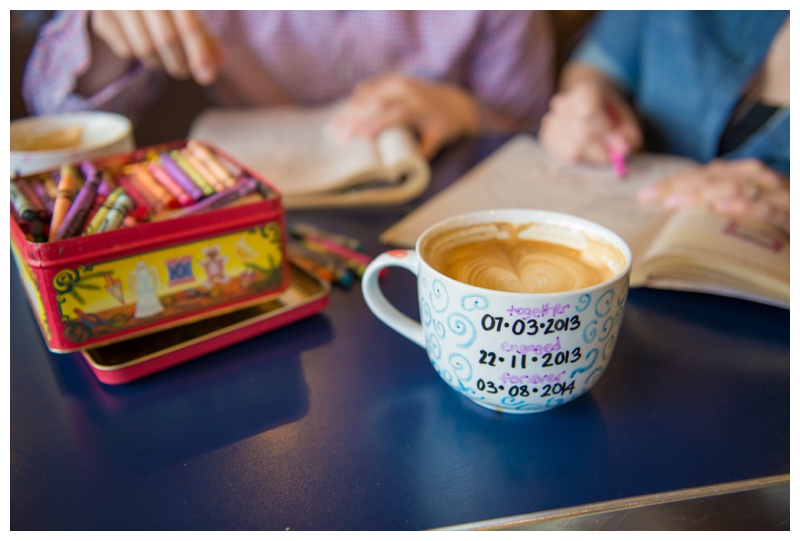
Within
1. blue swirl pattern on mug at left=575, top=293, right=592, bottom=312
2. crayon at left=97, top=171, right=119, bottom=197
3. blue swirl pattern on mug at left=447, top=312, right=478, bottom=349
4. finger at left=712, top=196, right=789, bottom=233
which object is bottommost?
finger at left=712, top=196, right=789, bottom=233

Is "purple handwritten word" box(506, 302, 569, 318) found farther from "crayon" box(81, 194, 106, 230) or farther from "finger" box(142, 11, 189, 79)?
"finger" box(142, 11, 189, 79)

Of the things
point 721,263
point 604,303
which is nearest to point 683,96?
point 721,263

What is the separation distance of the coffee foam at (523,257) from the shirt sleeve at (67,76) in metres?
0.70

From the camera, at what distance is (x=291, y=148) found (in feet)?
3.08

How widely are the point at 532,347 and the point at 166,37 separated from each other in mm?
665

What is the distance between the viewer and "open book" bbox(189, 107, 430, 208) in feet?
2.69

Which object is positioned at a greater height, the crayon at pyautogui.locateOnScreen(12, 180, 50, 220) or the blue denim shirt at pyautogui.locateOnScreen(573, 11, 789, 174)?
the crayon at pyautogui.locateOnScreen(12, 180, 50, 220)

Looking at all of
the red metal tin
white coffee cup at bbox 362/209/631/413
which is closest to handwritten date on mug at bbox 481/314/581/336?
white coffee cup at bbox 362/209/631/413

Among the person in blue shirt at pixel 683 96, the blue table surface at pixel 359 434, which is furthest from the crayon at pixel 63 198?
the person in blue shirt at pixel 683 96

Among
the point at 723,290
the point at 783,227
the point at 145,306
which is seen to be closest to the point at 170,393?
the point at 145,306

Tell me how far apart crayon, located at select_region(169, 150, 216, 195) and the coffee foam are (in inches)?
7.4

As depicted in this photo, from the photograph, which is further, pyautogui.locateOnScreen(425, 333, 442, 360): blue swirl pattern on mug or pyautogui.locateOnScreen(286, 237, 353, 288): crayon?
pyautogui.locateOnScreen(286, 237, 353, 288): crayon

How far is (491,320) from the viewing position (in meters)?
0.42

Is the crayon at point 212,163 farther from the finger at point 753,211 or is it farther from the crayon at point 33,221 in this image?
the finger at point 753,211
